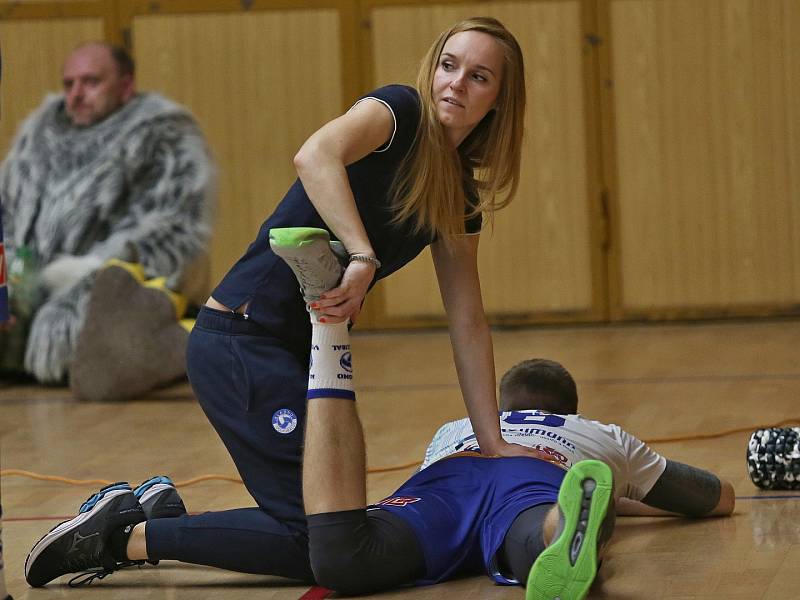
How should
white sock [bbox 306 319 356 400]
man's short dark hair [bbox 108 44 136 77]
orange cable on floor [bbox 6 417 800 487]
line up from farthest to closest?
1. man's short dark hair [bbox 108 44 136 77]
2. orange cable on floor [bbox 6 417 800 487]
3. white sock [bbox 306 319 356 400]

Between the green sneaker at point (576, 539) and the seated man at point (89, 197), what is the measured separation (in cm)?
351

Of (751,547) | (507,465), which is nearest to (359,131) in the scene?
(507,465)

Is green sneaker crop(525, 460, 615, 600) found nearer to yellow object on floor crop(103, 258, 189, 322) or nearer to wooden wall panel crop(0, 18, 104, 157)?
yellow object on floor crop(103, 258, 189, 322)

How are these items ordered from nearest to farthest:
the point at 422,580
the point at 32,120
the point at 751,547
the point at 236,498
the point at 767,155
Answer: the point at 422,580
the point at 751,547
the point at 236,498
the point at 32,120
the point at 767,155

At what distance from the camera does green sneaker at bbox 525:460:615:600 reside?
200 centimetres

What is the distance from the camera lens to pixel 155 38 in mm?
6590

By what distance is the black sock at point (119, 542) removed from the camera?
8.02ft

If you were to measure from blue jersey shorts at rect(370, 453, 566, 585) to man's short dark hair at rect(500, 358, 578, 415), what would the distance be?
0.33 m

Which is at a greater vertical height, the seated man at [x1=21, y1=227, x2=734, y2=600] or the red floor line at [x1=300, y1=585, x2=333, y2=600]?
the seated man at [x1=21, y1=227, x2=734, y2=600]

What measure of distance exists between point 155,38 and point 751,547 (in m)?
4.77

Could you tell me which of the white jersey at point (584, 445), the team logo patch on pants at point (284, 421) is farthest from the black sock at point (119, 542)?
the white jersey at point (584, 445)

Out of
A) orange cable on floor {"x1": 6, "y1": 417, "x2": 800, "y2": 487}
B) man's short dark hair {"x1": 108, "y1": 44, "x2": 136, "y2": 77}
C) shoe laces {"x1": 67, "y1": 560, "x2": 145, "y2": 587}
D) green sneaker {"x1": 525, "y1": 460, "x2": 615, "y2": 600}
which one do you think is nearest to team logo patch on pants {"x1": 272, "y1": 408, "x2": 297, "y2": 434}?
shoe laces {"x1": 67, "y1": 560, "x2": 145, "y2": 587}

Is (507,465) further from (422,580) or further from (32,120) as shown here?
(32,120)

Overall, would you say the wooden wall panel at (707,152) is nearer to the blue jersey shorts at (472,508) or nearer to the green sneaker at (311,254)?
the blue jersey shorts at (472,508)
